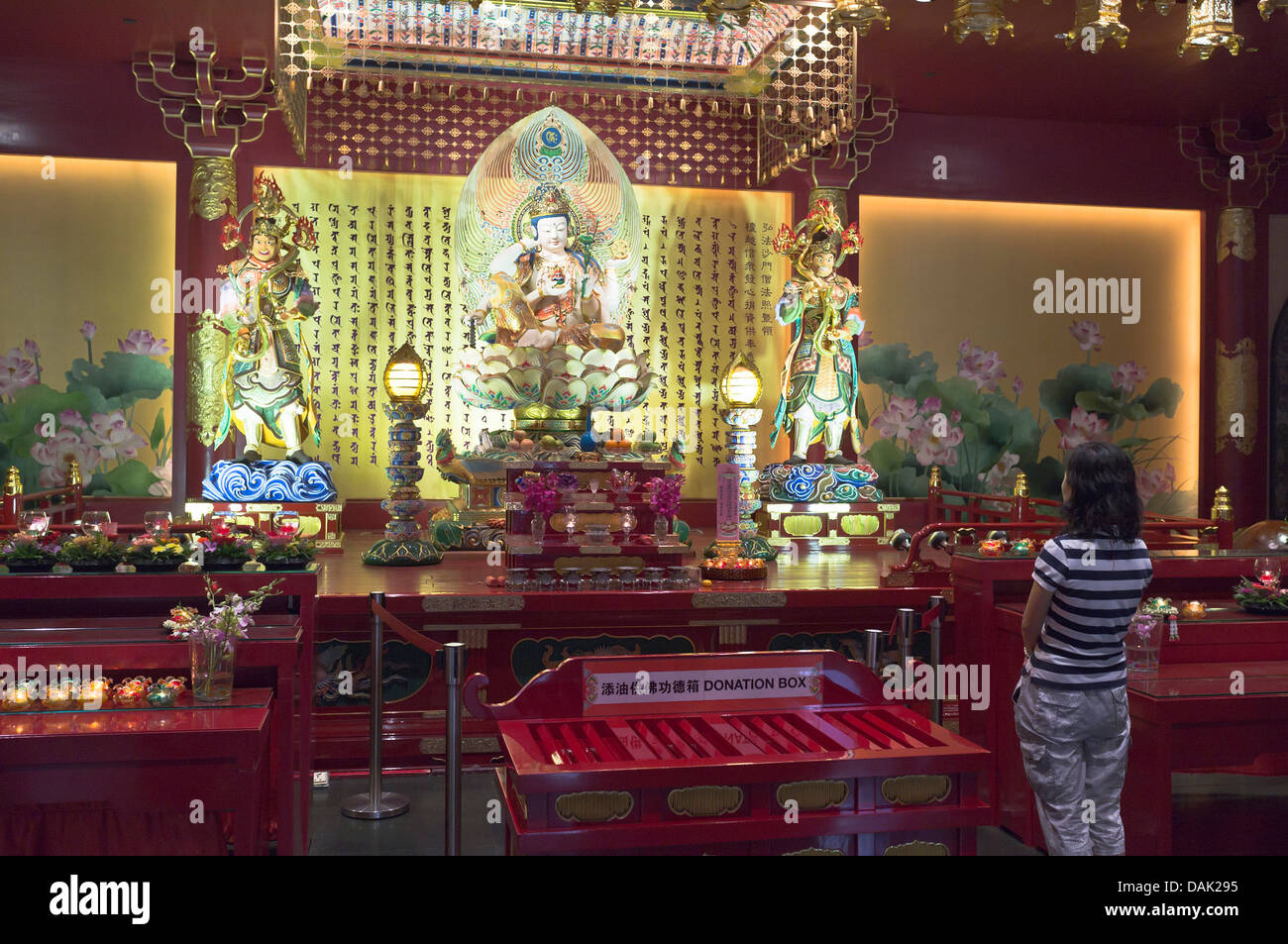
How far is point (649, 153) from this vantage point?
27.5ft

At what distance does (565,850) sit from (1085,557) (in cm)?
129

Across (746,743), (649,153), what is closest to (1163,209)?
(649,153)

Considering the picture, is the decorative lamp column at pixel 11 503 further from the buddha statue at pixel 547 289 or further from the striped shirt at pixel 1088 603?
the striped shirt at pixel 1088 603

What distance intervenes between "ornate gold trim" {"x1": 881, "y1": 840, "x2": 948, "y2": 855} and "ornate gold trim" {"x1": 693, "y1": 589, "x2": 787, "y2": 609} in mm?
2438

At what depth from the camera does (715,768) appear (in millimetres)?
2236

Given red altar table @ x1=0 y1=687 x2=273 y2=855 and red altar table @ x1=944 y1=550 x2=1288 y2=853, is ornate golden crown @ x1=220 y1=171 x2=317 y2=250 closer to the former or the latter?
red altar table @ x1=944 y1=550 x2=1288 y2=853

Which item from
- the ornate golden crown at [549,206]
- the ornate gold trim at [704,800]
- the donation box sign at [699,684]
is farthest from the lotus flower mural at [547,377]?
the ornate gold trim at [704,800]

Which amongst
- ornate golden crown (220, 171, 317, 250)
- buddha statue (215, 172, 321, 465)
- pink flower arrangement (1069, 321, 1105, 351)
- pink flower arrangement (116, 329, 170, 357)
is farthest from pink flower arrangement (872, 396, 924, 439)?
pink flower arrangement (116, 329, 170, 357)

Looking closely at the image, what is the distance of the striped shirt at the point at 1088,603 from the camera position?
2600 millimetres

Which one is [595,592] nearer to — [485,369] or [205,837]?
[205,837]

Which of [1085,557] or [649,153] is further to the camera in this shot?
[649,153]

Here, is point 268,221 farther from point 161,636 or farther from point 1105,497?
point 1105,497

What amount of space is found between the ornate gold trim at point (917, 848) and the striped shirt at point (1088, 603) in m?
0.53

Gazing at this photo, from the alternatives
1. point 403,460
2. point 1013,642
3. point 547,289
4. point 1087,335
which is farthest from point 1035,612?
point 1087,335
